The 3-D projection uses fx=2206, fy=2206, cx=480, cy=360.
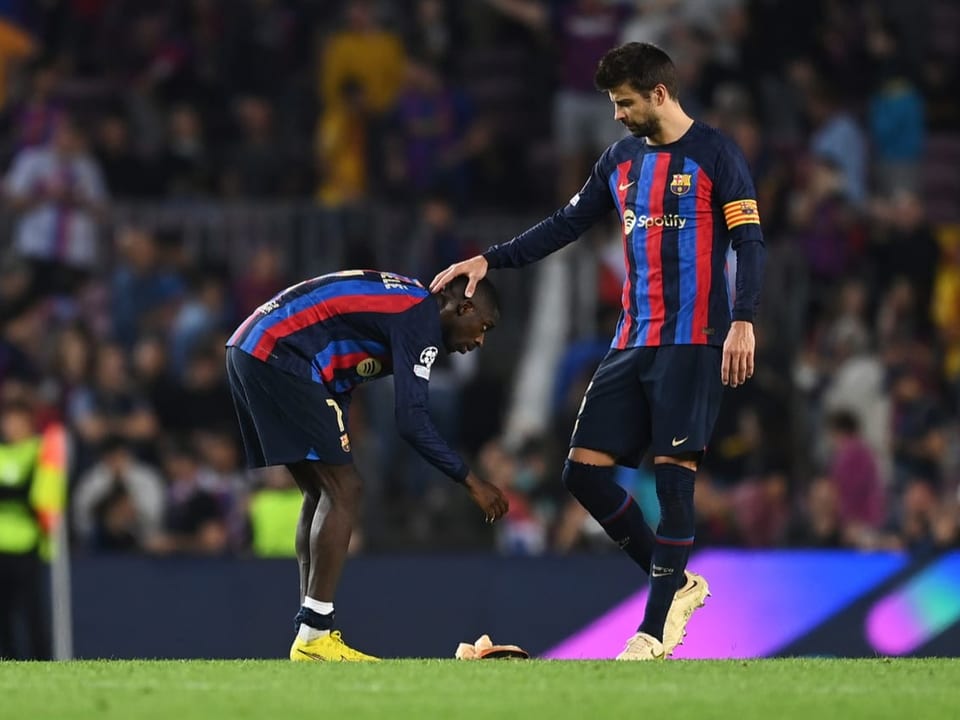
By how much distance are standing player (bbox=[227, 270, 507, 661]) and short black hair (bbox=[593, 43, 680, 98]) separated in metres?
1.06

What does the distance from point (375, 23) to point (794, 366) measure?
17.4ft

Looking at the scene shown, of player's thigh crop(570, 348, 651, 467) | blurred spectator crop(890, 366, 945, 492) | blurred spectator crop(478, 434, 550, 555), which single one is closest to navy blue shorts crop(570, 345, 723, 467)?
player's thigh crop(570, 348, 651, 467)

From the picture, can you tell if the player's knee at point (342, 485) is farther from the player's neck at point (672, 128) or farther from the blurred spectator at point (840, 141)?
the blurred spectator at point (840, 141)

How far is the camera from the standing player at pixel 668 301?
8992 mm

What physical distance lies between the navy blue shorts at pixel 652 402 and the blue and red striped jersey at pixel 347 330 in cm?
69

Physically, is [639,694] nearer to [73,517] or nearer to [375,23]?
[73,517]

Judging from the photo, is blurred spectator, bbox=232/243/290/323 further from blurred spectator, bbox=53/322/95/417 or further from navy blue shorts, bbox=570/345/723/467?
navy blue shorts, bbox=570/345/723/467

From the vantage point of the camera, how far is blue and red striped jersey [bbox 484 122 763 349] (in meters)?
8.99

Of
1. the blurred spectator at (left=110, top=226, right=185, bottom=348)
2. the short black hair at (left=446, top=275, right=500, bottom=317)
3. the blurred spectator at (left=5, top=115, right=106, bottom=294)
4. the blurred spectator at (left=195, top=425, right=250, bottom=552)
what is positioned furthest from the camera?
the blurred spectator at (left=5, top=115, right=106, bottom=294)

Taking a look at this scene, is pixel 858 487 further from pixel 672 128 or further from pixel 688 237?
pixel 672 128

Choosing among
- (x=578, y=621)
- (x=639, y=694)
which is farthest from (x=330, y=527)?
(x=578, y=621)

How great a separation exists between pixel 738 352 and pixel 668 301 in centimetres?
46

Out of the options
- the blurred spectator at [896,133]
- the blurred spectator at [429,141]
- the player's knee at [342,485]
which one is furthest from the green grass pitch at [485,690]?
the blurred spectator at [896,133]

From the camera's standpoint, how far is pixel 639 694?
7.64m
